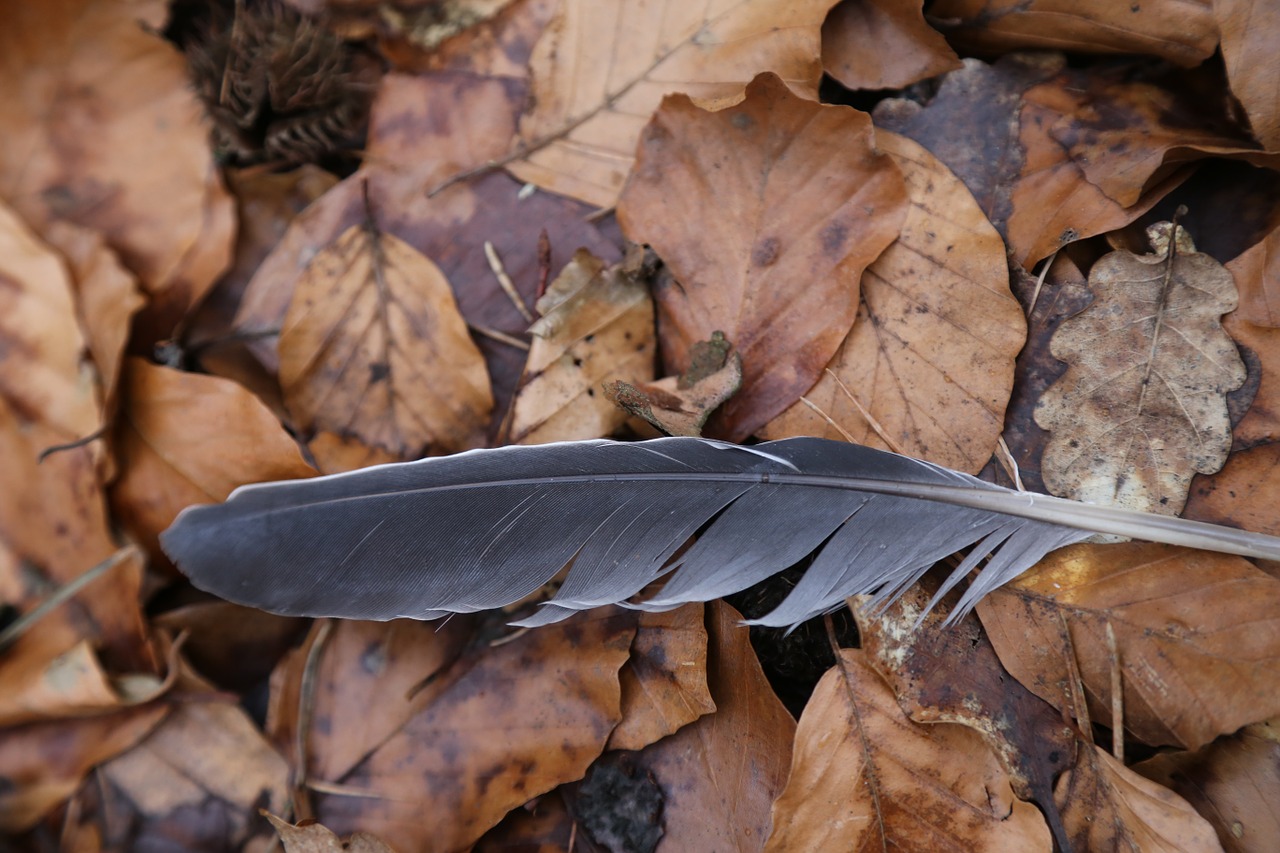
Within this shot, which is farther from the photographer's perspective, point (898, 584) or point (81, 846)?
point (81, 846)

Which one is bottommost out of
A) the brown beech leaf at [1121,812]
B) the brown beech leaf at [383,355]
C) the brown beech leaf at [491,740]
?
the brown beech leaf at [491,740]

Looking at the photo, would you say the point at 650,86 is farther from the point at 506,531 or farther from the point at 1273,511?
the point at 1273,511

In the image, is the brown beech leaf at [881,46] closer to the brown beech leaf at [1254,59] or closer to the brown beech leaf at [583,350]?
the brown beech leaf at [1254,59]

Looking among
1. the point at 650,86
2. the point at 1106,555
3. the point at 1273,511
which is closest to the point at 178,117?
the point at 650,86

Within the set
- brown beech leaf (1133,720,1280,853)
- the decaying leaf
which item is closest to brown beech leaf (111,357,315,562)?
the decaying leaf

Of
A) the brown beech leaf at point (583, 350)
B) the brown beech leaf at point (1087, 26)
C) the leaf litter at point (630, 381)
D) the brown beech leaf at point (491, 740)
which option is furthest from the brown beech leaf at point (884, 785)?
the brown beech leaf at point (1087, 26)

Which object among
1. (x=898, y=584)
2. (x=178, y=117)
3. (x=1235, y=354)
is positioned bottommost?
(x=898, y=584)
